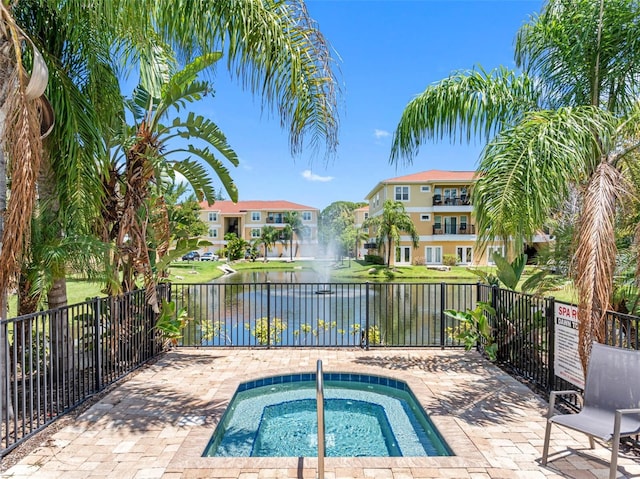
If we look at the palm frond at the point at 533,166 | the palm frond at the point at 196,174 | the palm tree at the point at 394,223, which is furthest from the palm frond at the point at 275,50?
the palm tree at the point at 394,223

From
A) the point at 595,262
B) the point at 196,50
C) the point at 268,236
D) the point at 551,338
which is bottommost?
the point at 551,338

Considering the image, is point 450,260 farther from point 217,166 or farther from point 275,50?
point 275,50

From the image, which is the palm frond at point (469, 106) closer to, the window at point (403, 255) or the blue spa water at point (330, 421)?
the blue spa water at point (330, 421)

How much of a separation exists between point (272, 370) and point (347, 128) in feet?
11.7

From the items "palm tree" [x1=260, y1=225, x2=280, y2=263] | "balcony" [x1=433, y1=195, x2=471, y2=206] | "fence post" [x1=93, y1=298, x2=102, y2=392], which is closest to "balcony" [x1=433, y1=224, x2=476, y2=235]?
"balcony" [x1=433, y1=195, x2=471, y2=206]

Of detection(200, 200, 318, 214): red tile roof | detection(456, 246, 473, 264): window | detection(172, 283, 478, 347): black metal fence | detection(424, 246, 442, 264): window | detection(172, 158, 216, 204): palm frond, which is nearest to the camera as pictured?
detection(172, 158, 216, 204): palm frond

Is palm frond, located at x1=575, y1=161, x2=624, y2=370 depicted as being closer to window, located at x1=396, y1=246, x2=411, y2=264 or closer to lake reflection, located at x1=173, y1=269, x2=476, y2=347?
lake reflection, located at x1=173, y1=269, x2=476, y2=347

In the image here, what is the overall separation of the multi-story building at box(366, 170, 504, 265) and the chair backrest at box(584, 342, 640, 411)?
28988 millimetres

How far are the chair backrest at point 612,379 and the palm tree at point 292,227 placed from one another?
44008mm

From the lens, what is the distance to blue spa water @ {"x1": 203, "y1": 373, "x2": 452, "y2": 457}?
3.87 metres

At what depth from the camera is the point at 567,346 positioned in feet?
14.1

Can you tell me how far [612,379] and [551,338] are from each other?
164 centimetres

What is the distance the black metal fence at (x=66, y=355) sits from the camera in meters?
3.41

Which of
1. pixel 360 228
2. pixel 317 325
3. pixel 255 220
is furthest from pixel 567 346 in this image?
pixel 255 220
